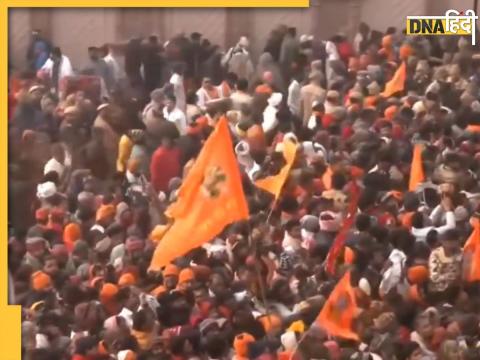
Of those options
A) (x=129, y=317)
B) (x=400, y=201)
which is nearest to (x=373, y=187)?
(x=400, y=201)

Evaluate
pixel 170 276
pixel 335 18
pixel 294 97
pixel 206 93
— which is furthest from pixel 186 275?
pixel 335 18

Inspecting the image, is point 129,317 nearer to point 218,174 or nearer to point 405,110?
point 218,174

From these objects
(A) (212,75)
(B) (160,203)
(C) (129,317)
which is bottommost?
(C) (129,317)

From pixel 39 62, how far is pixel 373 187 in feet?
6.27

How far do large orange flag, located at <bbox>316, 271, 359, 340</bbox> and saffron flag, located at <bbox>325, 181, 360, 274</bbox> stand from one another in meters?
0.15

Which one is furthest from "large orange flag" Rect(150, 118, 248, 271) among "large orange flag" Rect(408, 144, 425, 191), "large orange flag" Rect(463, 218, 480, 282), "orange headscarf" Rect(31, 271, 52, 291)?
"large orange flag" Rect(463, 218, 480, 282)

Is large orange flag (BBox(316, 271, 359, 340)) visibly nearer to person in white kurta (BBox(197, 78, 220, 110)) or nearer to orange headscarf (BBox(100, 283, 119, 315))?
orange headscarf (BBox(100, 283, 119, 315))

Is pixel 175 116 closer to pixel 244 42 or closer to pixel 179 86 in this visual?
pixel 179 86

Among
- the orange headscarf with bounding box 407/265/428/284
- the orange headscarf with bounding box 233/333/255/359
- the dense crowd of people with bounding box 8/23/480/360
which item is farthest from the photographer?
the orange headscarf with bounding box 407/265/428/284

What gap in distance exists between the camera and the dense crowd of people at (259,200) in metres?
9.07

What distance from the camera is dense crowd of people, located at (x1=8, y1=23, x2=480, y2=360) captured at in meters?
9.07

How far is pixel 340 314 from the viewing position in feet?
29.7

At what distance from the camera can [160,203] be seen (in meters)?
9.27

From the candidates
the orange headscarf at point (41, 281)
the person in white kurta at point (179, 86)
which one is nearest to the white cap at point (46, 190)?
the orange headscarf at point (41, 281)
